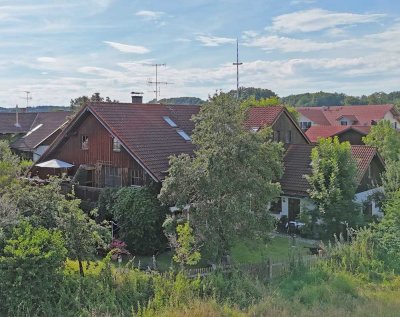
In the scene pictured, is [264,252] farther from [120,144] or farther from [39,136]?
[39,136]

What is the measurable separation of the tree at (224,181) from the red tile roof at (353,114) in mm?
49872

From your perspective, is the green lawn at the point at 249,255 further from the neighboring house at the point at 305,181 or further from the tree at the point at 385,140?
the tree at the point at 385,140

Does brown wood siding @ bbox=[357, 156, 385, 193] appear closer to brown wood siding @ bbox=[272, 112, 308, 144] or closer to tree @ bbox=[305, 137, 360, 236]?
tree @ bbox=[305, 137, 360, 236]

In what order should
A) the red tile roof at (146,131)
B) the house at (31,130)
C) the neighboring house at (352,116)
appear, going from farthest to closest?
the neighboring house at (352,116) < the house at (31,130) < the red tile roof at (146,131)

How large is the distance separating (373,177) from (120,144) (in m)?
14.8

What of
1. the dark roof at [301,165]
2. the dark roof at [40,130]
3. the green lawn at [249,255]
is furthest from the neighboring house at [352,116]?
the green lawn at [249,255]

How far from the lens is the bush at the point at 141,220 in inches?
781

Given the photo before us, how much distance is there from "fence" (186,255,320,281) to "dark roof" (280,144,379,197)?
8.67m

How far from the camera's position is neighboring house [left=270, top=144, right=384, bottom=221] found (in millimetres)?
24570

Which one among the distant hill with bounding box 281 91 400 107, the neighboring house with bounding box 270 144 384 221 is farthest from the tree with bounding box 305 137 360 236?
the distant hill with bounding box 281 91 400 107

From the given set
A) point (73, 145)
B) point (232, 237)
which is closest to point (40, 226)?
point (232, 237)

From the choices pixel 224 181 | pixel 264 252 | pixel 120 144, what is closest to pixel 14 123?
pixel 120 144

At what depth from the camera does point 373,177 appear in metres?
26.5

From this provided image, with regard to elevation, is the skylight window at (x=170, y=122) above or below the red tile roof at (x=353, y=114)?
below
